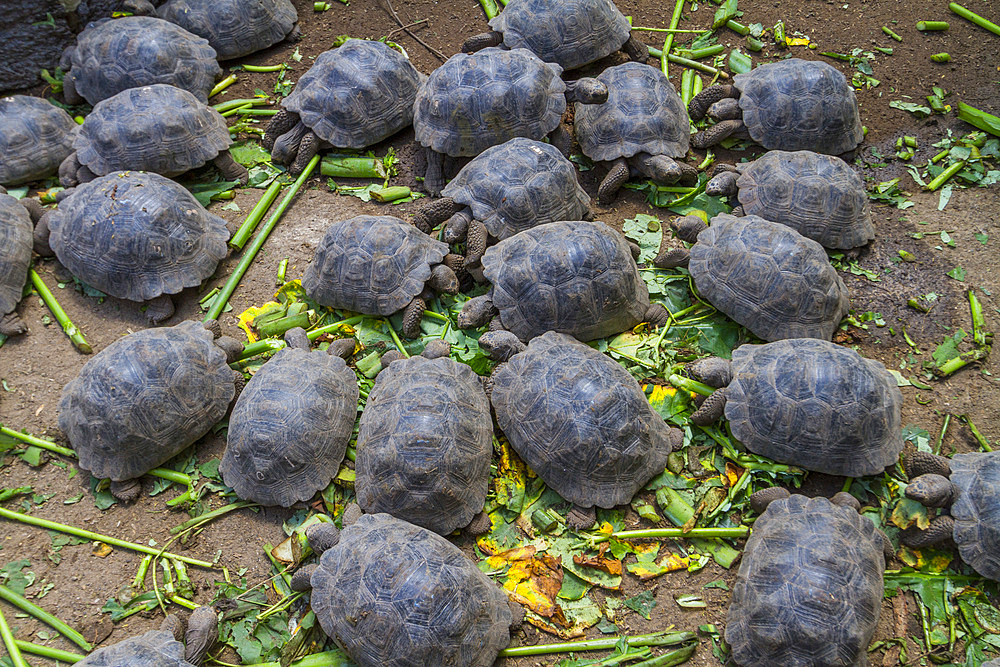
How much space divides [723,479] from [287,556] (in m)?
3.43

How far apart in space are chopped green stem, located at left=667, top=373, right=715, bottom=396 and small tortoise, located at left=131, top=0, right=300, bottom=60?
21.1 feet

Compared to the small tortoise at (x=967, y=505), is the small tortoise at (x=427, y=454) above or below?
above

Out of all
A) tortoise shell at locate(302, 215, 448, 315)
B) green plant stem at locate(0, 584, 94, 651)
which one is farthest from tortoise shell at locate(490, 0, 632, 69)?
green plant stem at locate(0, 584, 94, 651)

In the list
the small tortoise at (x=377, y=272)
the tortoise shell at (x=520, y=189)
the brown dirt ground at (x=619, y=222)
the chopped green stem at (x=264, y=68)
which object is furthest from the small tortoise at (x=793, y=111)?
the chopped green stem at (x=264, y=68)

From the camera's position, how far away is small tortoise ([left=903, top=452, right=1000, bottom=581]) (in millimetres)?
4871

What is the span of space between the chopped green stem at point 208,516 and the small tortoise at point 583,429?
7.04 ft

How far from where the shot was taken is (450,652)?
13.9 feet

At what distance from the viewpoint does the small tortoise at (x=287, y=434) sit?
5.07m

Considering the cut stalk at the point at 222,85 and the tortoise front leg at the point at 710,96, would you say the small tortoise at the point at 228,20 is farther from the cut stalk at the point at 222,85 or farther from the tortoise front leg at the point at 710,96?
the tortoise front leg at the point at 710,96

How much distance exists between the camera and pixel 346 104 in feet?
23.3

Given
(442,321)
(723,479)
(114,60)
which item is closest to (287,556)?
(442,321)

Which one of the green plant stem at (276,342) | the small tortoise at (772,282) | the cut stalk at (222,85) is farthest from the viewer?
the cut stalk at (222,85)

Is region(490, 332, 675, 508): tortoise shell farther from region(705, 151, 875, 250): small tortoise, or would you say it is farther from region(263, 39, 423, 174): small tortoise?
region(263, 39, 423, 174): small tortoise

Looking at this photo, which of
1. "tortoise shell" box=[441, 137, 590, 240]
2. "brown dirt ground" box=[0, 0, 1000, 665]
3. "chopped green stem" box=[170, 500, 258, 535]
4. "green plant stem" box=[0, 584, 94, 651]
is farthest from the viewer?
"tortoise shell" box=[441, 137, 590, 240]
